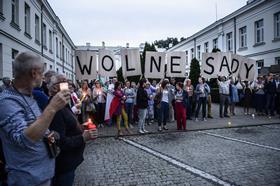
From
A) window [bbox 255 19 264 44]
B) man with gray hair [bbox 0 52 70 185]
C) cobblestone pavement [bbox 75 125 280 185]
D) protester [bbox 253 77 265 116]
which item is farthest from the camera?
window [bbox 255 19 264 44]

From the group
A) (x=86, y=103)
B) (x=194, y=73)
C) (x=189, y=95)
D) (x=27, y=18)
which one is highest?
(x=27, y=18)

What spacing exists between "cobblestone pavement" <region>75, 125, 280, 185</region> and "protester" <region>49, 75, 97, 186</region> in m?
2.31

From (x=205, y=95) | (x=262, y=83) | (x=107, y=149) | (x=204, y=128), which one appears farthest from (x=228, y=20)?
(x=107, y=149)

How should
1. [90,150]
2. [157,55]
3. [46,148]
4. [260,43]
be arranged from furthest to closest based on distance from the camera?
[260,43] < [157,55] < [90,150] < [46,148]

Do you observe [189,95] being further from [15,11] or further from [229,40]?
[229,40]

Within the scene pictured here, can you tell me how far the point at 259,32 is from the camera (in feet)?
81.5

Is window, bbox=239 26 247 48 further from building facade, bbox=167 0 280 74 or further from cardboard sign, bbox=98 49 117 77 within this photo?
cardboard sign, bbox=98 49 117 77

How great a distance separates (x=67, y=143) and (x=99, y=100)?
388 inches

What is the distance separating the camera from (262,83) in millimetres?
14617

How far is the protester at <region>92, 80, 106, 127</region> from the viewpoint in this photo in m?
12.3

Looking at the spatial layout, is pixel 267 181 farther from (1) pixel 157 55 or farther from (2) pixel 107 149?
(1) pixel 157 55

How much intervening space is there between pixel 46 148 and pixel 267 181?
13.4 feet

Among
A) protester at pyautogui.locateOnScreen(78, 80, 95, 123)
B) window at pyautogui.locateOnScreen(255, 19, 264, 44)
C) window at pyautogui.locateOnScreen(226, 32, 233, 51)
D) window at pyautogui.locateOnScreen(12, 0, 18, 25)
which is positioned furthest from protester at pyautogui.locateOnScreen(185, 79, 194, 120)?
window at pyautogui.locateOnScreen(226, 32, 233, 51)

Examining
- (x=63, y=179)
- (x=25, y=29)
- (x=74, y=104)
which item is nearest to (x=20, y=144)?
(x=63, y=179)
